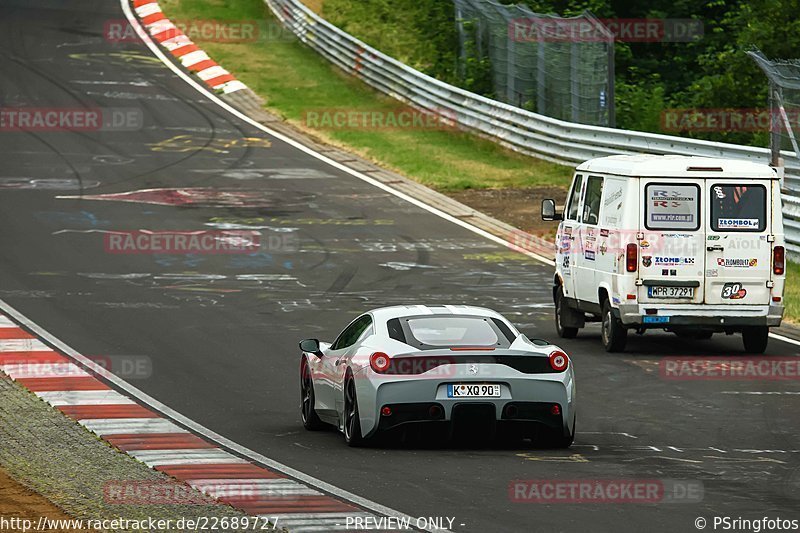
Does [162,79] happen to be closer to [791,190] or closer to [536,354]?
[791,190]

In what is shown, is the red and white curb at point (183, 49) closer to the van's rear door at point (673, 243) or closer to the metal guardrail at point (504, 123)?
the metal guardrail at point (504, 123)

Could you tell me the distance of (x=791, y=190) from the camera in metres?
26.3

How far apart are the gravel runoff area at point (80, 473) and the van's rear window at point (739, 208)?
836cm

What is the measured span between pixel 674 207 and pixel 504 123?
1828cm

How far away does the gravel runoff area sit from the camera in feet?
31.3

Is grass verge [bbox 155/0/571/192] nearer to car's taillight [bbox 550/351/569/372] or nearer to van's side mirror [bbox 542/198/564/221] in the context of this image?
van's side mirror [bbox 542/198/564/221]

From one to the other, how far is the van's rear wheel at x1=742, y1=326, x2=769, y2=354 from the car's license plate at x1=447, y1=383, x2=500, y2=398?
23.0ft

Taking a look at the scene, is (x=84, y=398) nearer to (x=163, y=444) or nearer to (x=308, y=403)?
(x=308, y=403)

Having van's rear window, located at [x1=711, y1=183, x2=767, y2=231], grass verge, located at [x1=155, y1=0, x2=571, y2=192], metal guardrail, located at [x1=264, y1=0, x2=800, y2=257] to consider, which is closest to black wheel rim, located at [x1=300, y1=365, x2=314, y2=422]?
van's rear window, located at [x1=711, y1=183, x2=767, y2=231]

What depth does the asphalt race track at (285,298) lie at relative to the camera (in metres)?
11.2

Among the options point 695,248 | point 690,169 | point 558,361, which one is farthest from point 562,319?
point 558,361

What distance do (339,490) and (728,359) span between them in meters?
8.80

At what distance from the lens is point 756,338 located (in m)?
18.7

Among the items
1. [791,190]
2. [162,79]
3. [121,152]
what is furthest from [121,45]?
[791,190]
